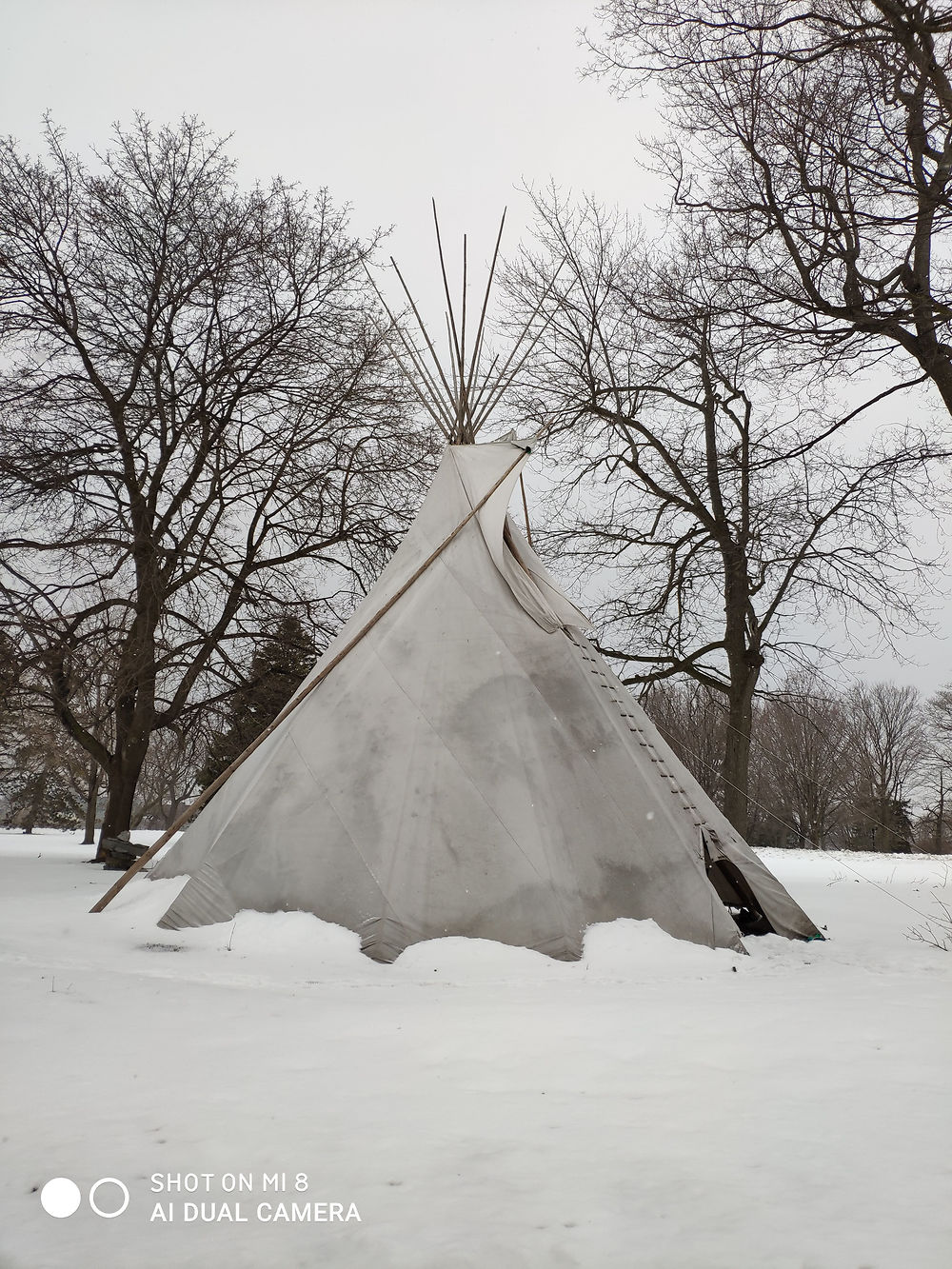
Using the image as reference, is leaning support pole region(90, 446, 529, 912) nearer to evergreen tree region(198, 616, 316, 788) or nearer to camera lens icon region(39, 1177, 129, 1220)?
camera lens icon region(39, 1177, 129, 1220)

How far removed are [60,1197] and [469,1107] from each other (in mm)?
1159

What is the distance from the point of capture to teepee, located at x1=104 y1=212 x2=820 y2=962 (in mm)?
5199

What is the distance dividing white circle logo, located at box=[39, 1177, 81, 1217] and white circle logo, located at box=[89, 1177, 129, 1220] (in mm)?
31

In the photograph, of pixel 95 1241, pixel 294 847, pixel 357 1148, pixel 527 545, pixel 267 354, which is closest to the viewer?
pixel 95 1241

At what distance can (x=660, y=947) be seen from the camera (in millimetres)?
5039

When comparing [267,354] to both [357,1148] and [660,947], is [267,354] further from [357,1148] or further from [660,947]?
[357,1148]

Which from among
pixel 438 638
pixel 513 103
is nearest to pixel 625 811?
pixel 438 638

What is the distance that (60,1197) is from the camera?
79.5 inches

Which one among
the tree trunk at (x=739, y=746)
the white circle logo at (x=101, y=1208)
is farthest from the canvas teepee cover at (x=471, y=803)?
the tree trunk at (x=739, y=746)

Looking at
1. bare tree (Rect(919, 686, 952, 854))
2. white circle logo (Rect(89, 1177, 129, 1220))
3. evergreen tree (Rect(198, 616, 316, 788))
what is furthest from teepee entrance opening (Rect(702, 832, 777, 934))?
bare tree (Rect(919, 686, 952, 854))

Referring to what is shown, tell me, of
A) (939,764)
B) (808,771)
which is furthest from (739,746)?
(939,764)

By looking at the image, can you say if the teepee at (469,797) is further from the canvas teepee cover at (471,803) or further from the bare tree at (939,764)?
the bare tree at (939,764)

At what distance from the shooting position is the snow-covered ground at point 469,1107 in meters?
1.90

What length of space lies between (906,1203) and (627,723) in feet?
14.3
